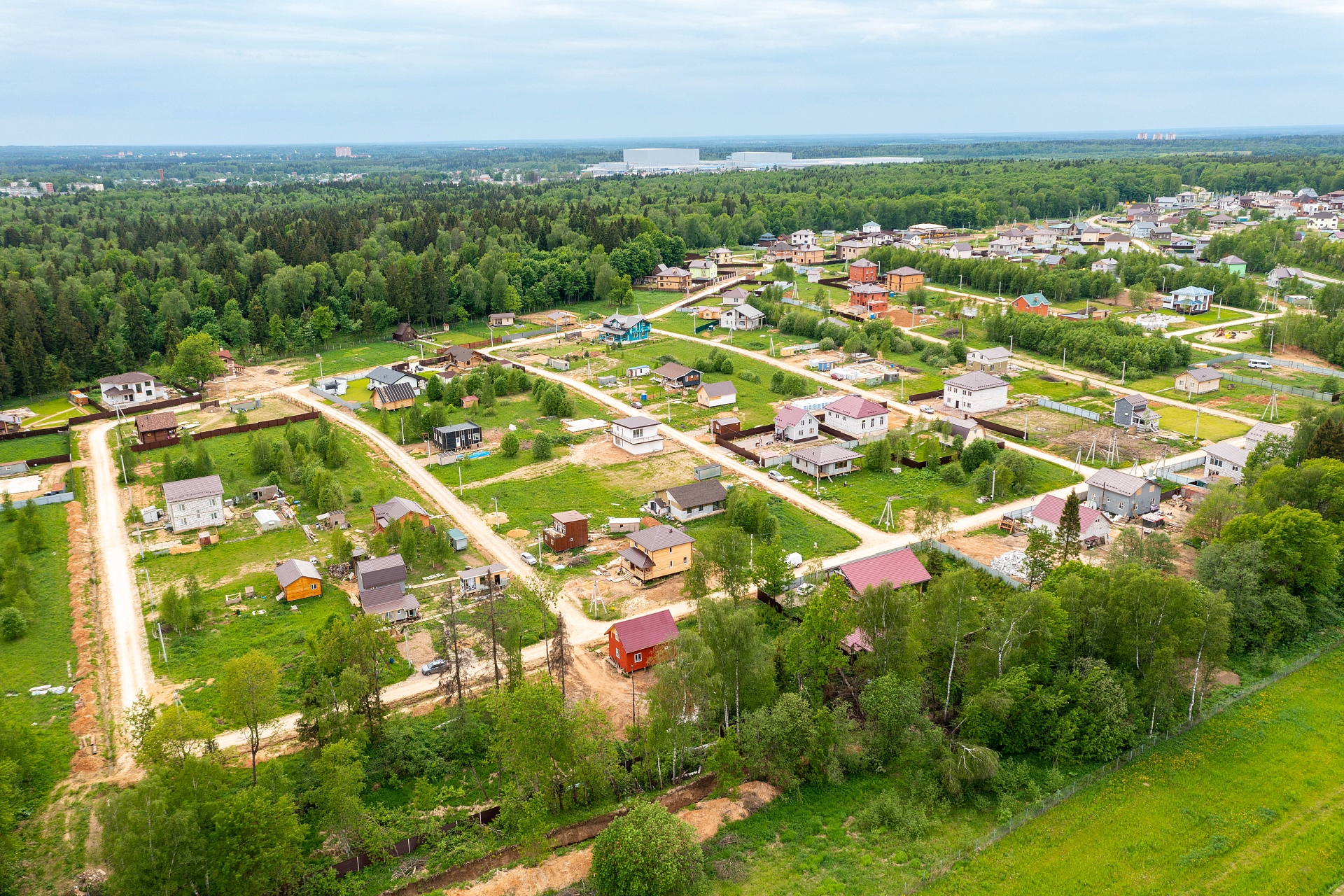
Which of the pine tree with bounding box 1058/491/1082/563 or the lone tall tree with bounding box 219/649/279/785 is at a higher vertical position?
the lone tall tree with bounding box 219/649/279/785

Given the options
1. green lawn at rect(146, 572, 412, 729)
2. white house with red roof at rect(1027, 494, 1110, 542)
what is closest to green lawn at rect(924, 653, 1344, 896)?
white house with red roof at rect(1027, 494, 1110, 542)

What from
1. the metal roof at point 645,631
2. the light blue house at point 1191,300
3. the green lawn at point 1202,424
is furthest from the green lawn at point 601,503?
the light blue house at point 1191,300

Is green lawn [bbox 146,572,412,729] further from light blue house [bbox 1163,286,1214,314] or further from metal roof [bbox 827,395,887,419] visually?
light blue house [bbox 1163,286,1214,314]

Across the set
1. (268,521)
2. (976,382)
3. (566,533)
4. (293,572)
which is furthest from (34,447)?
(976,382)

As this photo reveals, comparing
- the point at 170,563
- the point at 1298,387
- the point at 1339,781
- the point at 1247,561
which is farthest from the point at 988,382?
the point at 170,563

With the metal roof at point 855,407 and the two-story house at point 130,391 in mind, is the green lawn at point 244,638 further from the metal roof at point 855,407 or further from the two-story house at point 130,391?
the two-story house at point 130,391

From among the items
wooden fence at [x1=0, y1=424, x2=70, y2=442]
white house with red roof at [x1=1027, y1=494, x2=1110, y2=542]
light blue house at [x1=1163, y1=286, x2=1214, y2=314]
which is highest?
light blue house at [x1=1163, y1=286, x2=1214, y2=314]
